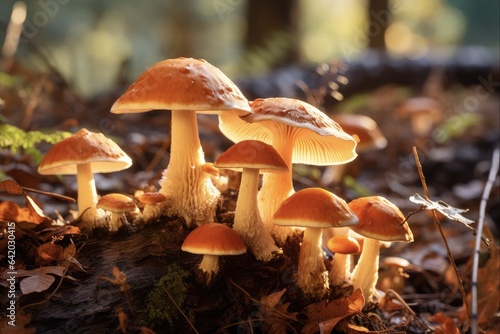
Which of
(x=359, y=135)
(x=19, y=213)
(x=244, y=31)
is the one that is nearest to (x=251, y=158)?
(x=19, y=213)

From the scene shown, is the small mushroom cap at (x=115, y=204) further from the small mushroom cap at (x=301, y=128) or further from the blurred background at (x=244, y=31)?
the blurred background at (x=244, y=31)

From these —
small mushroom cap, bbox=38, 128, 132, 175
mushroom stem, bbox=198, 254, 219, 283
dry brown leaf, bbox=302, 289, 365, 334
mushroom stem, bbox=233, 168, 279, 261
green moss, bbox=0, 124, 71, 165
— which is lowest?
dry brown leaf, bbox=302, 289, 365, 334

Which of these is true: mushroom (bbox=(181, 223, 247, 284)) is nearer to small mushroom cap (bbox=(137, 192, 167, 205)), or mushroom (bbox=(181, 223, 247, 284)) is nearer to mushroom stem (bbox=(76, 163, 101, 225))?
small mushroom cap (bbox=(137, 192, 167, 205))

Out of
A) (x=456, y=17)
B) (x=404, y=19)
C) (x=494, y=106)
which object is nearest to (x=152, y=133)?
(x=494, y=106)

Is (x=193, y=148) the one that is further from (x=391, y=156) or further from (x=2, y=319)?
(x=391, y=156)

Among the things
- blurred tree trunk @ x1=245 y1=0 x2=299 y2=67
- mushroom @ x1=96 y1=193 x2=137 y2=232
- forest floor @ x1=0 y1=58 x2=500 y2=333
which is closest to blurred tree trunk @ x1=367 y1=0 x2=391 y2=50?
blurred tree trunk @ x1=245 y1=0 x2=299 y2=67

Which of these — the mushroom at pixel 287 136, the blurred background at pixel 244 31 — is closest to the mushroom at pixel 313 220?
the mushroom at pixel 287 136
